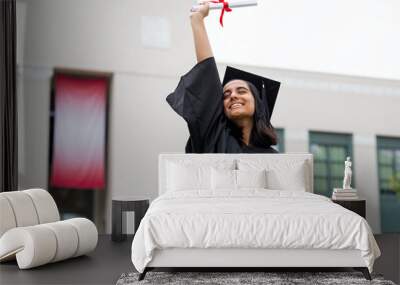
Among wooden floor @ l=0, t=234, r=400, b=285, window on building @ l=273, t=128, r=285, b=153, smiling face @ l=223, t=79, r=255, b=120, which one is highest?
smiling face @ l=223, t=79, r=255, b=120

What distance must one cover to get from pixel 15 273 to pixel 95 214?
2.22 m

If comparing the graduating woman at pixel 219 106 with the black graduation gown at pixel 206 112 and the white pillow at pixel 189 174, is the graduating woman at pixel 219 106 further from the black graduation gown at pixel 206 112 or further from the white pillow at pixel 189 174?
the white pillow at pixel 189 174

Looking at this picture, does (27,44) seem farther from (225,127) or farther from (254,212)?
(254,212)

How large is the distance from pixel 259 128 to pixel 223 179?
0.97 m

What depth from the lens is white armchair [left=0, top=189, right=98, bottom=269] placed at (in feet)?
11.3

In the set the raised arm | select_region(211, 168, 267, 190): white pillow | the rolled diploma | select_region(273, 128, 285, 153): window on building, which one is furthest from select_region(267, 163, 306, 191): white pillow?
the rolled diploma

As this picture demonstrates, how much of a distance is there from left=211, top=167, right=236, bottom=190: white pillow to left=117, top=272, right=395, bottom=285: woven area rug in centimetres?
116

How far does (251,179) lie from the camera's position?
4422 millimetres

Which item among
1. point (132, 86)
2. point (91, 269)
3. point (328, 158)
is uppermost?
point (132, 86)

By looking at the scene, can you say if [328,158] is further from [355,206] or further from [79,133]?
[79,133]

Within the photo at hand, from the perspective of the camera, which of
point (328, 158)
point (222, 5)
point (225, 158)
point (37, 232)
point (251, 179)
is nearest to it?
point (37, 232)

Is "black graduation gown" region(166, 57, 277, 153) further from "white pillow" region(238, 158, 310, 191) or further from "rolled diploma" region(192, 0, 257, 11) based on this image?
"rolled diploma" region(192, 0, 257, 11)

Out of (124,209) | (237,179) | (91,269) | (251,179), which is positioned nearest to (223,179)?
(237,179)

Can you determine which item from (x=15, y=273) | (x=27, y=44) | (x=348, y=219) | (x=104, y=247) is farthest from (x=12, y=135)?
(x=348, y=219)
